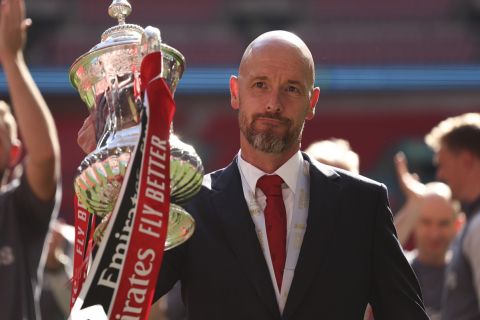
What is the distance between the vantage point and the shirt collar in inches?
112

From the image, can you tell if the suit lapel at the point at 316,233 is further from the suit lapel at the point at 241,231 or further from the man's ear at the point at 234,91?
the man's ear at the point at 234,91

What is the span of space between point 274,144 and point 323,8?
56.6 feet

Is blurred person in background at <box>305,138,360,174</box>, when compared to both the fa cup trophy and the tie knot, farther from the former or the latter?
the fa cup trophy

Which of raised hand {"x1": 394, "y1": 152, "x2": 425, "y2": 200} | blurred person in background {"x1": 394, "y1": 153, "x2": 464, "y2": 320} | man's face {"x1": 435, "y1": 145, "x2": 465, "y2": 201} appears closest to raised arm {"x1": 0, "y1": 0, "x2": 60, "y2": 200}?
man's face {"x1": 435, "y1": 145, "x2": 465, "y2": 201}

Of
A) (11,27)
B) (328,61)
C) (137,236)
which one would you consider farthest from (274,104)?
(328,61)

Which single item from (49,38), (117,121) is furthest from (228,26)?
(117,121)

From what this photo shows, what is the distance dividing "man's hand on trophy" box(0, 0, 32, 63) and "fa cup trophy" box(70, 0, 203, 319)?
2.36ft

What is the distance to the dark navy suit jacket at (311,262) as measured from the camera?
2.72 metres

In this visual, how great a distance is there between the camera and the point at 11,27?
346 centimetres

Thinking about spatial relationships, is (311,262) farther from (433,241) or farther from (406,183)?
(433,241)

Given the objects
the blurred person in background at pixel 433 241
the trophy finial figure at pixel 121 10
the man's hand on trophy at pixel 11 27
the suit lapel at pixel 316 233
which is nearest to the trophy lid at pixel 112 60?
the trophy finial figure at pixel 121 10

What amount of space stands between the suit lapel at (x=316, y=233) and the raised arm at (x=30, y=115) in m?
1.08

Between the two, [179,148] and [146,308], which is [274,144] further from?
[146,308]

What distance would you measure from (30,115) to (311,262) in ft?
4.15
